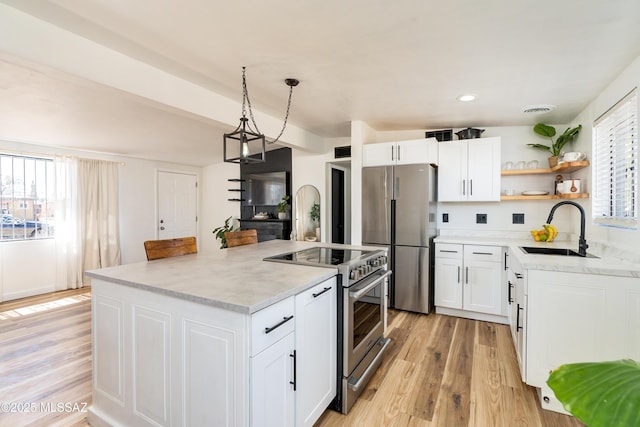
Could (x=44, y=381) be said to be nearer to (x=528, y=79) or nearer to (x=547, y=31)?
(x=547, y=31)

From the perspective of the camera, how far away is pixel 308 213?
5.09 metres

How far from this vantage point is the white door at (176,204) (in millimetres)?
6066

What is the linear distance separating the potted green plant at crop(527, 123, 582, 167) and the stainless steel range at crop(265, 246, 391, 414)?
8.17 ft

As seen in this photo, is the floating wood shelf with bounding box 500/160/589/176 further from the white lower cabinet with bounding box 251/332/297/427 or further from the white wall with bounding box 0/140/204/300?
the white wall with bounding box 0/140/204/300

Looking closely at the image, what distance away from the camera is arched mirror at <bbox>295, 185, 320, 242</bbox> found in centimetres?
500

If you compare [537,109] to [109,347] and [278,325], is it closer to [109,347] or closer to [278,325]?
[278,325]

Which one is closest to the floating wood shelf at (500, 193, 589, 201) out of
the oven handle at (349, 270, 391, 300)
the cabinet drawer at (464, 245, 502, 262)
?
the cabinet drawer at (464, 245, 502, 262)

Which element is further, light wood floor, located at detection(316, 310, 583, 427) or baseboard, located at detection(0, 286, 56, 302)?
baseboard, located at detection(0, 286, 56, 302)

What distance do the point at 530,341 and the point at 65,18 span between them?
3496 millimetres

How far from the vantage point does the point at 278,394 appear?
1.42 metres

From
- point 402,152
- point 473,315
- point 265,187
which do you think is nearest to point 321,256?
point 402,152

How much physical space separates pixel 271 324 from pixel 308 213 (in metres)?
3.75

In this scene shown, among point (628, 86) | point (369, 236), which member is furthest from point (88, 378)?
point (628, 86)

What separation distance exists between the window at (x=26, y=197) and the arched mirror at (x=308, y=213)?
3.72 metres
